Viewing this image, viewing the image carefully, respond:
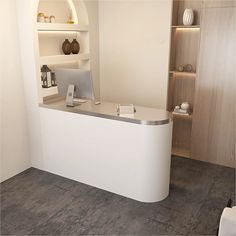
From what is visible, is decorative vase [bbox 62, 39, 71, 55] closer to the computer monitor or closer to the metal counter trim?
the computer monitor

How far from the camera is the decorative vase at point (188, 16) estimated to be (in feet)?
11.6

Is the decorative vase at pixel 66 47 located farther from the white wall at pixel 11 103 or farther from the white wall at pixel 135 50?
the white wall at pixel 11 103

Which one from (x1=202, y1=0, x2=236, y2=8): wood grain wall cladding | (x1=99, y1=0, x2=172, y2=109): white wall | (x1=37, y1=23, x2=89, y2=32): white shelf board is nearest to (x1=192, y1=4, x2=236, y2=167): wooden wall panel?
(x1=202, y1=0, x2=236, y2=8): wood grain wall cladding

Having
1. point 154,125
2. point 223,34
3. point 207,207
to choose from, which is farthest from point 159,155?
point 223,34

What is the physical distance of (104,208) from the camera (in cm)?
276

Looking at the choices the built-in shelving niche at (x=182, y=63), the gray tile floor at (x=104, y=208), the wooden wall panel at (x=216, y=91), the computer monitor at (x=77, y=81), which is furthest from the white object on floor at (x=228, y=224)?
the built-in shelving niche at (x=182, y=63)

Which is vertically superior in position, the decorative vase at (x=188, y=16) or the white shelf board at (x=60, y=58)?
the decorative vase at (x=188, y=16)

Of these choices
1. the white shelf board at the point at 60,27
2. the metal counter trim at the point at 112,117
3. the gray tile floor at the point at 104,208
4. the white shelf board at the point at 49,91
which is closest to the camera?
the gray tile floor at the point at 104,208

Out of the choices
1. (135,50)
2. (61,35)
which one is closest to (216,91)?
(135,50)

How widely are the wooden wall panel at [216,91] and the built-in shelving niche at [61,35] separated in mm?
1748

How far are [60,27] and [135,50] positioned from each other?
1.20 m

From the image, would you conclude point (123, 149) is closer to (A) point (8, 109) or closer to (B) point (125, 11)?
(A) point (8, 109)

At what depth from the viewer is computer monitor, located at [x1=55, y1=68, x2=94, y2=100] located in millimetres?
3027

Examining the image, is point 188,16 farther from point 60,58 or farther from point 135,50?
point 60,58
